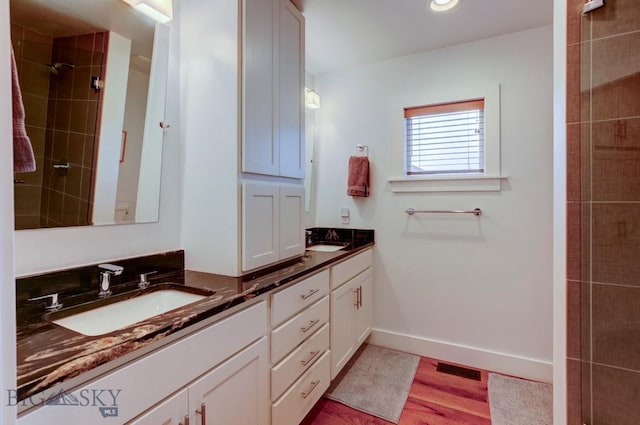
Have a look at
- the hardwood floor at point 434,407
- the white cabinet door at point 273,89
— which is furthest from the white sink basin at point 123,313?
the hardwood floor at point 434,407

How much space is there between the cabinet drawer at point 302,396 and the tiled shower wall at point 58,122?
1162 millimetres

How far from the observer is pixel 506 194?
2189 mm

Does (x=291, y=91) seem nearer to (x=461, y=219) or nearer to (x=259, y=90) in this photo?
(x=259, y=90)

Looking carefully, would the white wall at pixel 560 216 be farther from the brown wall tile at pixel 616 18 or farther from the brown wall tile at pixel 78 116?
the brown wall tile at pixel 78 116

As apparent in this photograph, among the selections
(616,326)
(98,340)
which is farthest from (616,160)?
(98,340)

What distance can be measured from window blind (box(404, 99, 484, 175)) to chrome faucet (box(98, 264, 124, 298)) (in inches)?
82.0

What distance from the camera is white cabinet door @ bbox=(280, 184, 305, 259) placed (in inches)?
68.6

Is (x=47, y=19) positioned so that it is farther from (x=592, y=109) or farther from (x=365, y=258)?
(x=365, y=258)

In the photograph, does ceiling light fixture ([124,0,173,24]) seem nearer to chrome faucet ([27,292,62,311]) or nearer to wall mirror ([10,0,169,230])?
wall mirror ([10,0,169,230])

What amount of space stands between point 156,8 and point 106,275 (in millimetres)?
1174

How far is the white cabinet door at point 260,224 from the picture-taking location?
1.45 m

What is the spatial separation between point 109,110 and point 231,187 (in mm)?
588

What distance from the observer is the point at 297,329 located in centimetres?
151

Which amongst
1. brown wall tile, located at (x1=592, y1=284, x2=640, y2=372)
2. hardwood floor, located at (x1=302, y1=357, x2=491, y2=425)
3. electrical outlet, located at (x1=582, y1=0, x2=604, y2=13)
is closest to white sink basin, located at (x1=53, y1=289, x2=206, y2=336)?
hardwood floor, located at (x1=302, y1=357, x2=491, y2=425)
